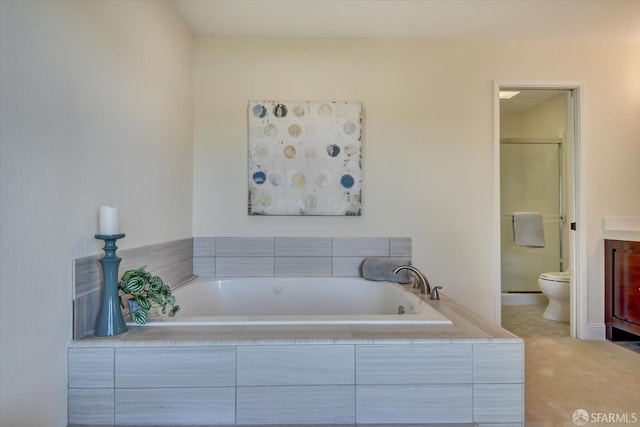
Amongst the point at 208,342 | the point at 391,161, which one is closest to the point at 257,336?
the point at 208,342

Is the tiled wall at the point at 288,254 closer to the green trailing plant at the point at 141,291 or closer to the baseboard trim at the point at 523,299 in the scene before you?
the green trailing plant at the point at 141,291

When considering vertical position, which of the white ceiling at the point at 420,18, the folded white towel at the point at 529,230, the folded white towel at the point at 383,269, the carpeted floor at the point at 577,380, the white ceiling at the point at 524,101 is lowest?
the carpeted floor at the point at 577,380

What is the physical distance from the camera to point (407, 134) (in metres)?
2.67

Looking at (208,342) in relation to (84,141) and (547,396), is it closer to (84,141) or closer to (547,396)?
(84,141)

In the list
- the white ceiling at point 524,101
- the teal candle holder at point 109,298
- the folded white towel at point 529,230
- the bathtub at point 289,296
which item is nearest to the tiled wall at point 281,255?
the bathtub at point 289,296

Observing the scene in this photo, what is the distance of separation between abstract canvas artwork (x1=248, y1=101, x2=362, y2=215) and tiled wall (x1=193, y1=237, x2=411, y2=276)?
23 centimetres

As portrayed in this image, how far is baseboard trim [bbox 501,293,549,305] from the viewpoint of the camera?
13.1ft

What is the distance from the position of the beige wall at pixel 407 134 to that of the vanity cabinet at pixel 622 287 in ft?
0.25

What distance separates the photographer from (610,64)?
8.96 feet

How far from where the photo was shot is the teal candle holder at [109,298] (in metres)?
1.35

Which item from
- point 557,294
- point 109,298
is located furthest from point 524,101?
point 109,298

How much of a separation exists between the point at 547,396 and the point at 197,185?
2537 millimetres

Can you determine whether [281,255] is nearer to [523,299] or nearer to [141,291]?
[141,291]

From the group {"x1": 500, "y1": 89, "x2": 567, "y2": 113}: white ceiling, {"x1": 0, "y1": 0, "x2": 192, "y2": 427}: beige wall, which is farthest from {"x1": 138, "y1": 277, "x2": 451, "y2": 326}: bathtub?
{"x1": 500, "y1": 89, "x2": 567, "y2": 113}: white ceiling
